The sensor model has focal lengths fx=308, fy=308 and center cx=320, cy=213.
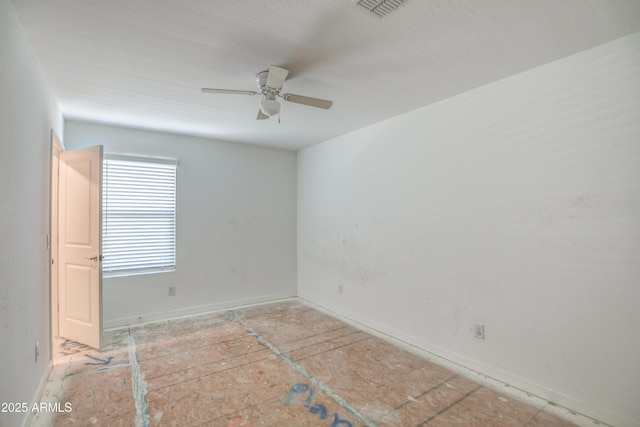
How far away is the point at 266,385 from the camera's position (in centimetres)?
244

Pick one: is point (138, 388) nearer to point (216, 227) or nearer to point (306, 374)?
point (306, 374)

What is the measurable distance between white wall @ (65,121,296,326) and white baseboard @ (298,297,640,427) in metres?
2.03

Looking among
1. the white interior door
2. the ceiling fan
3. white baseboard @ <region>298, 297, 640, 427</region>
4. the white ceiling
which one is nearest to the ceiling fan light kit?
the ceiling fan

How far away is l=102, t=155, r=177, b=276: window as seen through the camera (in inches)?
145

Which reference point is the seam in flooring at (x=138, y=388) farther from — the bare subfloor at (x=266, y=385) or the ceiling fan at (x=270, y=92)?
the ceiling fan at (x=270, y=92)

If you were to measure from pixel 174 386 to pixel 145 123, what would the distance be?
2817 millimetres

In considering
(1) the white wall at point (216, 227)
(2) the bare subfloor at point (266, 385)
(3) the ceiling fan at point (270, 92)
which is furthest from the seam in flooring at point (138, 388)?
(3) the ceiling fan at point (270, 92)

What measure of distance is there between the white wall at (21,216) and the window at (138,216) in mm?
1191

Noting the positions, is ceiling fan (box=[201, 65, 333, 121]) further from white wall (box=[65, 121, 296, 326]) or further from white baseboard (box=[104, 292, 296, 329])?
white baseboard (box=[104, 292, 296, 329])

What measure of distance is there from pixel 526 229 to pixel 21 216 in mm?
3421

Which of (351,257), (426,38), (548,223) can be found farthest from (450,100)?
(351,257)

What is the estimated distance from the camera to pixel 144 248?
12.8ft

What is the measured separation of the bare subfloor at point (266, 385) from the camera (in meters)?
2.06

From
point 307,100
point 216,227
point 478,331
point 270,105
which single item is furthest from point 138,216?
point 478,331
